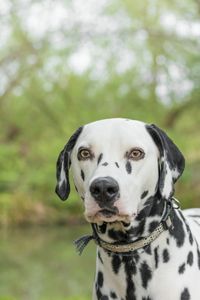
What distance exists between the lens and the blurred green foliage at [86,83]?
73.9 ft

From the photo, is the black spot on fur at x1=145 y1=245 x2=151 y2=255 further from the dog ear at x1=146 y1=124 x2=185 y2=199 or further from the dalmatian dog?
the dog ear at x1=146 y1=124 x2=185 y2=199

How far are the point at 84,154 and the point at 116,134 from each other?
0.56 feet

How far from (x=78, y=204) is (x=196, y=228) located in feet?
57.4

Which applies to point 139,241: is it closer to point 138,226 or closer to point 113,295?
point 138,226

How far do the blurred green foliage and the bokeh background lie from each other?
4cm

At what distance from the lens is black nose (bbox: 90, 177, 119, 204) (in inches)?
109

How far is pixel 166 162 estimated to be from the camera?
306 cm

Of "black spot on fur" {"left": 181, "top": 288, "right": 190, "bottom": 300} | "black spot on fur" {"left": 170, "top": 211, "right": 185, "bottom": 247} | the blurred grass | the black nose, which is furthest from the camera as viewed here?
the blurred grass

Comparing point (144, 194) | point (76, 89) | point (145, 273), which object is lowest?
point (145, 273)

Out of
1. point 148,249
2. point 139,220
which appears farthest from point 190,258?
point 139,220

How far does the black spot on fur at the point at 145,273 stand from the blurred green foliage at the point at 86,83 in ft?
59.7

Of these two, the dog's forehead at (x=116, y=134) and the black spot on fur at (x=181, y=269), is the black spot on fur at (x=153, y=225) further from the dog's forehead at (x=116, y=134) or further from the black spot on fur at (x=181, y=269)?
the dog's forehead at (x=116, y=134)

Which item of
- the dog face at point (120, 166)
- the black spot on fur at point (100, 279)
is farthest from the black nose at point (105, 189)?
the black spot on fur at point (100, 279)

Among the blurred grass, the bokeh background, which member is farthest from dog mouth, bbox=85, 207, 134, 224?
the bokeh background
